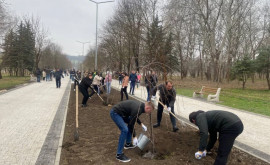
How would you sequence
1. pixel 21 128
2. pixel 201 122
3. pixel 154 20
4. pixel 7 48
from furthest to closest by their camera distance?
pixel 7 48
pixel 154 20
pixel 21 128
pixel 201 122

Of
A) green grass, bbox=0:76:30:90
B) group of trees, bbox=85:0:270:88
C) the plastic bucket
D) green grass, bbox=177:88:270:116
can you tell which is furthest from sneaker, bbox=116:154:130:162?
green grass, bbox=0:76:30:90

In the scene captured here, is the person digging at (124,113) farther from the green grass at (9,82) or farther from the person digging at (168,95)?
the green grass at (9,82)

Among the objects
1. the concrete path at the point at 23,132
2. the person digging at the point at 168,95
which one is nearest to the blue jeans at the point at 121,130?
the concrete path at the point at 23,132

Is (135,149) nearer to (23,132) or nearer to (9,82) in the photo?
(23,132)

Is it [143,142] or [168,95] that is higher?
[168,95]

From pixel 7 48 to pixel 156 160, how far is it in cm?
4060

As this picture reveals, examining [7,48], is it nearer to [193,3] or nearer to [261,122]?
[193,3]

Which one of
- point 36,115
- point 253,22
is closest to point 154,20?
point 253,22

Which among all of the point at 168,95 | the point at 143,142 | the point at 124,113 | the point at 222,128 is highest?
the point at 168,95

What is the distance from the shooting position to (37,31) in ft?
132

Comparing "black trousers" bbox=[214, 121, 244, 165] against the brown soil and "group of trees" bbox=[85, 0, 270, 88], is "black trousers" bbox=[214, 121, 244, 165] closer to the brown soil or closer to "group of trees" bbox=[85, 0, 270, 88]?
the brown soil

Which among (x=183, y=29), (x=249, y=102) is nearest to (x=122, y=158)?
(x=249, y=102)

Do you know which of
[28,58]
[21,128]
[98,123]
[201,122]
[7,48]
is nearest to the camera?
[201,122]

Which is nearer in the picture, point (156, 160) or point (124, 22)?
point (156, 160)
